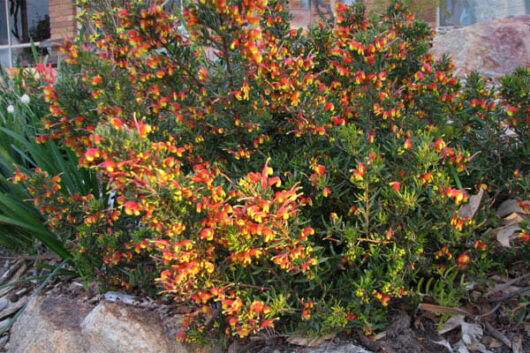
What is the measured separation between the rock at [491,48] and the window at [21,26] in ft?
25.2

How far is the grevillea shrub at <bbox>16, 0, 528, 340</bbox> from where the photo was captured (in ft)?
4.66

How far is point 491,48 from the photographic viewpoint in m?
5.23

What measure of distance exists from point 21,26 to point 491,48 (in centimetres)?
879

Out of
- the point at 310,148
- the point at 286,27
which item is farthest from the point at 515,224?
the point at 286,27

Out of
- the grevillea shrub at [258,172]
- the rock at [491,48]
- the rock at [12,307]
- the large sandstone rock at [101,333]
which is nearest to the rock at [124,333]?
the large sandstone rock at [101,333]

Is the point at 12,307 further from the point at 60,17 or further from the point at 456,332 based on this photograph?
the point at 60,17

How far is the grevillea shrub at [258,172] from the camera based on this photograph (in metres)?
1.42

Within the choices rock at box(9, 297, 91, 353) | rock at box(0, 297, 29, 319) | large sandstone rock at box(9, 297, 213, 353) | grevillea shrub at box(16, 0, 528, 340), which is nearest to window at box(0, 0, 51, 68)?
rock at box(0, 297, 29, 319)

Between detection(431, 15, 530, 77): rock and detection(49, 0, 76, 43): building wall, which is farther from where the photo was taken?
detection(49, 0, 76, 43): building wall

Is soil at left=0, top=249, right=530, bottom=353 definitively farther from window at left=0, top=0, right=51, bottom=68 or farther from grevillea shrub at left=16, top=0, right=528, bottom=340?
window at left=0, top=0, right=51, bottom=68

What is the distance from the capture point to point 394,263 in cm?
155

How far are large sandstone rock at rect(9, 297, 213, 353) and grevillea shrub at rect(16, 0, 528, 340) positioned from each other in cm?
18

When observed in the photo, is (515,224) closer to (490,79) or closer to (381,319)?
(381,319)

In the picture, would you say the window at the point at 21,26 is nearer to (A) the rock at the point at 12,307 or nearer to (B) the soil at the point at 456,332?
(A) the rock at the point at 12,307
